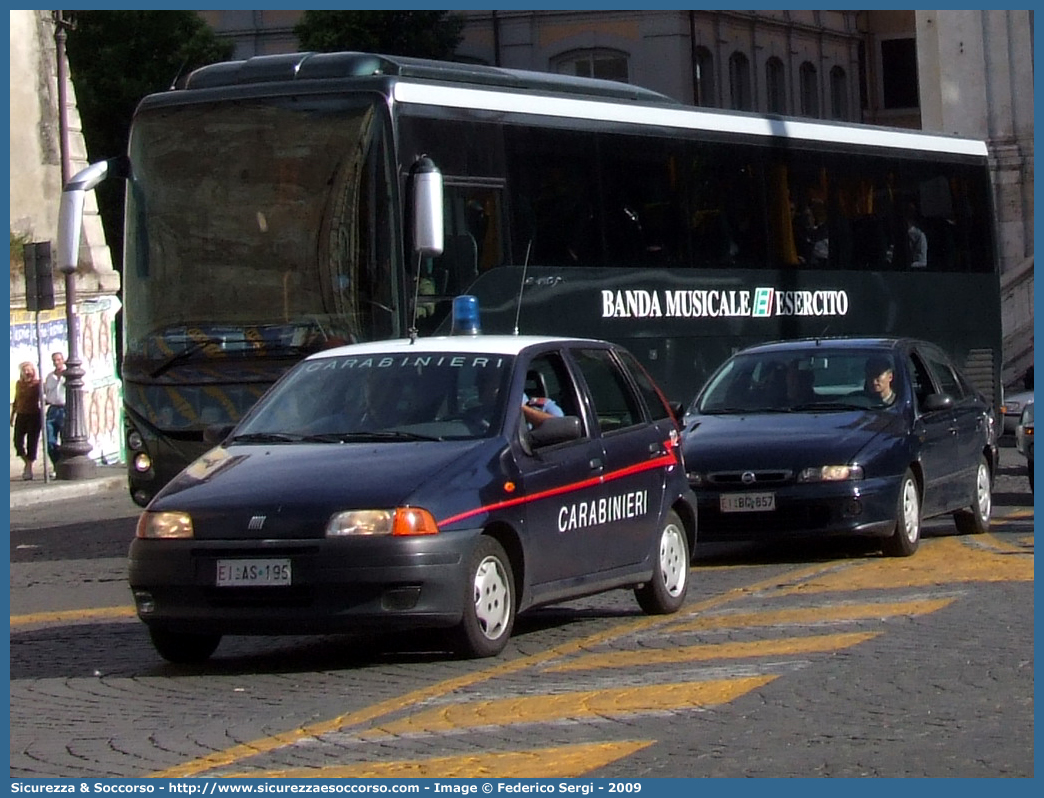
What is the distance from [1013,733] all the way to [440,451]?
11.5ft

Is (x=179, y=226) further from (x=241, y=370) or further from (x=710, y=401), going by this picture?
(x=710, y=401)

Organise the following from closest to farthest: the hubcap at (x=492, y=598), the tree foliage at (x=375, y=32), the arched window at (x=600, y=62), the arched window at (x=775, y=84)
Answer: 1. the hubcap at (x=492, y=598)
2. the tree foliage at (x=375, y=32)
3. the arched window at (x=600, y=62)
4. the arched window at (x=775, y=84)

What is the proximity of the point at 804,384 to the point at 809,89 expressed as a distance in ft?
178

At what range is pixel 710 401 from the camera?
16.6m

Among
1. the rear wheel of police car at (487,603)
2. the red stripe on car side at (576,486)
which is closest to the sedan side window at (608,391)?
the red stripe on car side at (576,486)

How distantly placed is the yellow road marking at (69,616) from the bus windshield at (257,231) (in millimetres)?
3055

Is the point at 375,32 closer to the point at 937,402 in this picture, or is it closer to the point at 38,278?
the point at 38,278

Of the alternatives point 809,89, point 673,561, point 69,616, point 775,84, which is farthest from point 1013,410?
point 809,89

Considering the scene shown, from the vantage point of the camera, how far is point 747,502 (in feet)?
49.3

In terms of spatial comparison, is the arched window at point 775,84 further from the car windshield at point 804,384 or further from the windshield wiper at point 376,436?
the windshield wiper at point 376,436

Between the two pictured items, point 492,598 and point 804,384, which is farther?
point 804,384

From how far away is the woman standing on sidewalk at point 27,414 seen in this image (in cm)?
3203

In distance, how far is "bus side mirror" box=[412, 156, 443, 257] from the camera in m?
15.8

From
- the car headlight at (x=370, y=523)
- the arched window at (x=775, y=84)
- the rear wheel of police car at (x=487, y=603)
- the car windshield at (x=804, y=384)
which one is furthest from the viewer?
the arched window at (x=775, y=84)
